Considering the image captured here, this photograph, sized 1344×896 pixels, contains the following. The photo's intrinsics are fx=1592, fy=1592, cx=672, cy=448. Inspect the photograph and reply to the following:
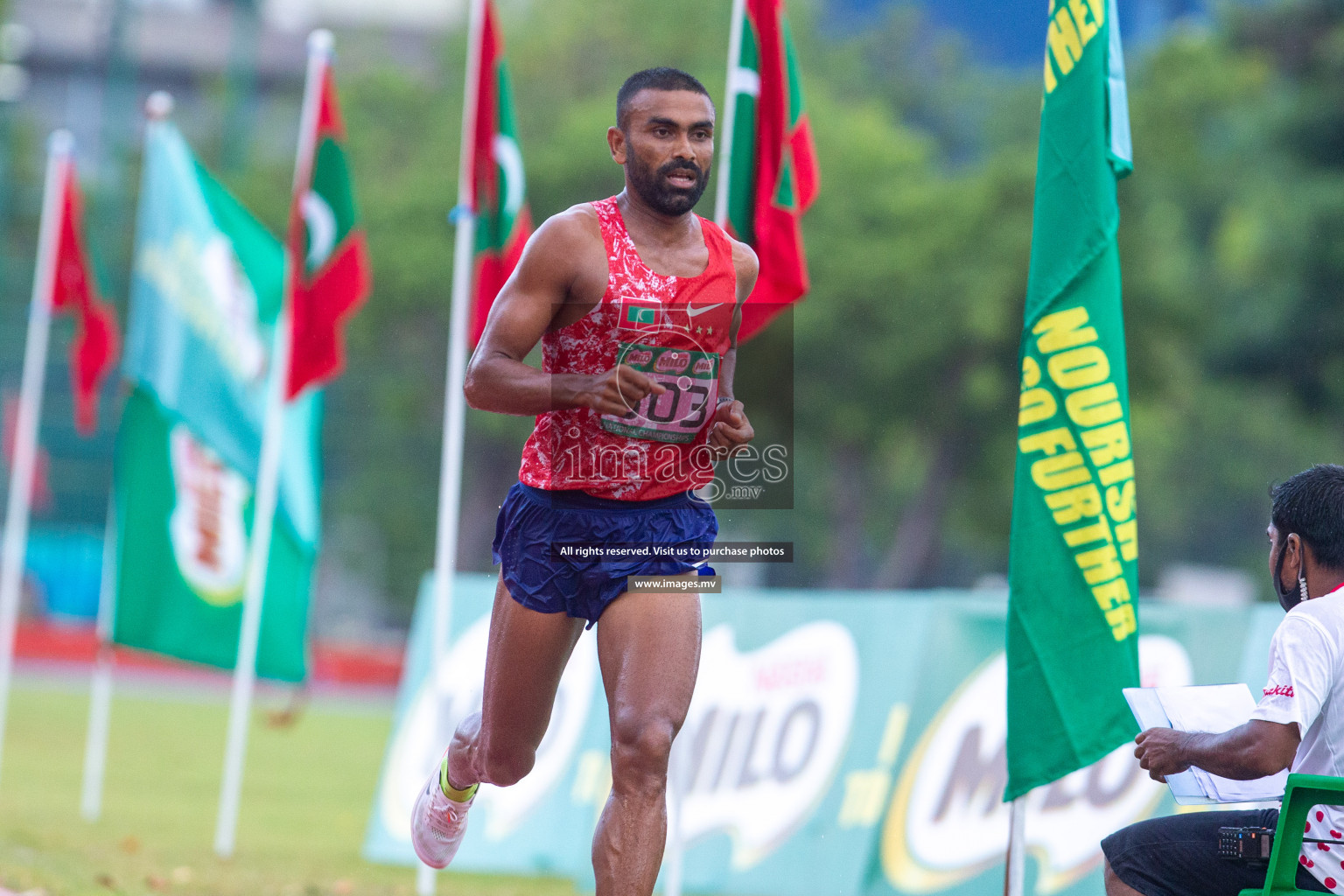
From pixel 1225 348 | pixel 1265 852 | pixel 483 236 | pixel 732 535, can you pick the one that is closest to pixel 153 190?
pixel 483 236

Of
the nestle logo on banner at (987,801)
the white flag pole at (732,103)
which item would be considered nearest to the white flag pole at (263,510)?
the white flag pole at (732,103)

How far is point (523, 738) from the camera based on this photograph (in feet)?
16.0

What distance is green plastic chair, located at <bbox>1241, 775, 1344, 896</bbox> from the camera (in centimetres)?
343

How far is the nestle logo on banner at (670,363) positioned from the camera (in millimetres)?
4484

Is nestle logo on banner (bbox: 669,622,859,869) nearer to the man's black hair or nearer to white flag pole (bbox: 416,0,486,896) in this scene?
white flag pole (bbox: 416,0,486,896)

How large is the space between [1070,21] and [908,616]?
309 cm

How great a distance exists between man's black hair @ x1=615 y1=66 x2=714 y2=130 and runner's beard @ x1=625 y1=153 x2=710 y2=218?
153 mm

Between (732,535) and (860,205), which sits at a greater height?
(860,205)

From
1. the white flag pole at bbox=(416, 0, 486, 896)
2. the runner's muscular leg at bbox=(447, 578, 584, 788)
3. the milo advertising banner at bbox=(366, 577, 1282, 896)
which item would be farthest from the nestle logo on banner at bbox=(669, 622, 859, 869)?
the runner's muscular leg at bbox=(447, 578, 584, 788)

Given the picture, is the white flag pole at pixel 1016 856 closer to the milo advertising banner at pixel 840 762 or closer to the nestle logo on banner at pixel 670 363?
the milo advertising banner at pixel 840 762

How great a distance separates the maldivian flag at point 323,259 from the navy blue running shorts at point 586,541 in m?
4.49

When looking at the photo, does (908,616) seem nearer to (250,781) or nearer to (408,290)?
(250,781)

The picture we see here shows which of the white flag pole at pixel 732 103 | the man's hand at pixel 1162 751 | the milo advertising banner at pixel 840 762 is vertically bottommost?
the milo advertising banner at pixel 840 762

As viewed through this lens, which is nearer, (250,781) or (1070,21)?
(1070,21)
